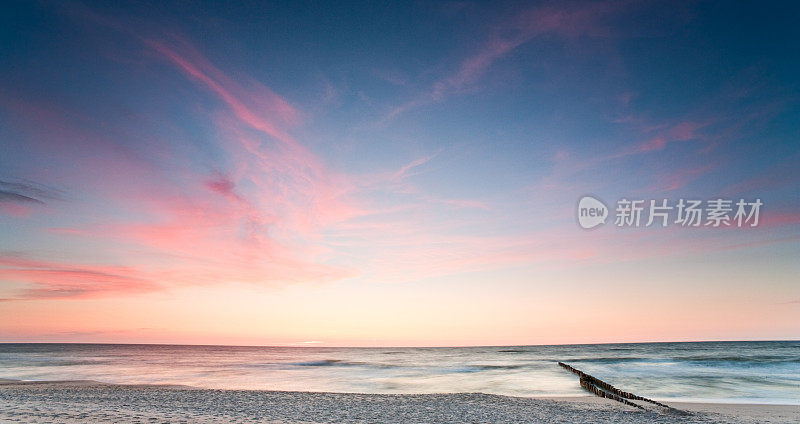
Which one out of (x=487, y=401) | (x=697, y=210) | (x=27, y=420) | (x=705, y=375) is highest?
(x=697, y=210)

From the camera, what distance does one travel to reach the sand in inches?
584

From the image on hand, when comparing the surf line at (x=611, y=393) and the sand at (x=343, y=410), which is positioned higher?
the sand at (x=343, y=410)

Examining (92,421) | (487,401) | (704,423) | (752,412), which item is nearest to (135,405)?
(92,421)

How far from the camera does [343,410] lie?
17.7 metres

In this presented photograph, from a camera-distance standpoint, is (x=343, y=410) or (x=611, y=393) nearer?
(x=343, y=410)

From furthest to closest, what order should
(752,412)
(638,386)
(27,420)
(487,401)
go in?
(638,386) < (487,401) < (752,412) < (27,420)

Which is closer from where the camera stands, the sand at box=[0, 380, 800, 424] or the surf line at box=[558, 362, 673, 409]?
the sand at box=[0, 380, 800, 424]

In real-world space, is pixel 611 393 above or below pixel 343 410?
below

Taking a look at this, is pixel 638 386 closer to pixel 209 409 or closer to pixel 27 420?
pixel 209 409

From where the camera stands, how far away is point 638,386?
33.7 metres

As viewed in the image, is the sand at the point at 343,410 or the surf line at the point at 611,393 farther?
the surf line at the point at 611,393

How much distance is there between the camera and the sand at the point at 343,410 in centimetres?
1484

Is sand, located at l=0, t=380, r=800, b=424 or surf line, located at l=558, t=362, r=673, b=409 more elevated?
sand, located at l=0, t=380, r=800, b=424

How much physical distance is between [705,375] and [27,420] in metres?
50.9
